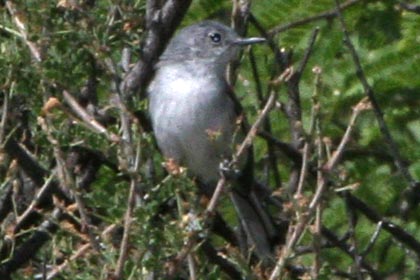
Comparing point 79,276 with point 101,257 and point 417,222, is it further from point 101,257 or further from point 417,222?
point 417,222

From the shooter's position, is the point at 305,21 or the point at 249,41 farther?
the point at 305,21

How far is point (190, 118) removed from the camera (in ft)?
19.5

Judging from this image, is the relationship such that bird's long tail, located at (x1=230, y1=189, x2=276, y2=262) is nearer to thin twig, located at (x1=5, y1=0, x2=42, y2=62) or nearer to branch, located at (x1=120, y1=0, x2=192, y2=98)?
branch, located at (x1=120, y1=0, x2=192, y2=98)

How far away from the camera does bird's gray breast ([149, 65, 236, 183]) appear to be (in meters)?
5.94

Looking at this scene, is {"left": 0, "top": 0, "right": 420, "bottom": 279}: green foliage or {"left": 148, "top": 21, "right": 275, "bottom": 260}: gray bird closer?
{"left": 0, "top": 0, "right": 420, "bottom": 279}: green foliage

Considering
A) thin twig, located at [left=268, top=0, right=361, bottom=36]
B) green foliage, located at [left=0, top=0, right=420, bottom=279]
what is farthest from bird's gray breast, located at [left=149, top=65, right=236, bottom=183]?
thin twig, located at [left=268, top=0, right=361, bottom=36]

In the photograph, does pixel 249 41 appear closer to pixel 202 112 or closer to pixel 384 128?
pixel 202 112

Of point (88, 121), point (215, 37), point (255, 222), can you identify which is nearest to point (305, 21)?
point (215, 37)

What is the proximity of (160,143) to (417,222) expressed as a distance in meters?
1.20

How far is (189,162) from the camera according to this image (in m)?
6.04

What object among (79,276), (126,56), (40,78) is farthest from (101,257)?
(126,56)

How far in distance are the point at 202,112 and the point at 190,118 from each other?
62 millimetres

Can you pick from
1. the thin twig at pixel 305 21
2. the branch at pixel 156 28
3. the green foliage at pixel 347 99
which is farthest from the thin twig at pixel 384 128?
Result: the branch at pixel 156 28

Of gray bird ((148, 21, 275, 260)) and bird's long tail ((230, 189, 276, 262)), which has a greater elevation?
gray bird ((148, 21, 275, 260))
